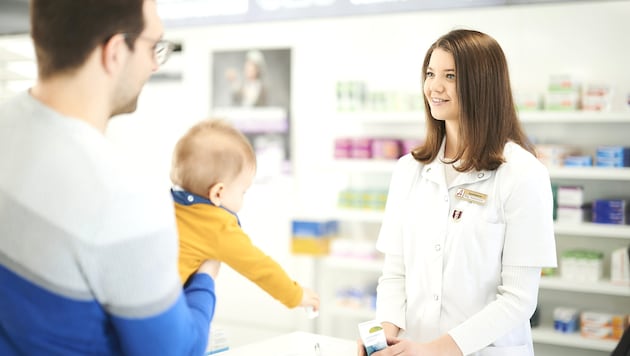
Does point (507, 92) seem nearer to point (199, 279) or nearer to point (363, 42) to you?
point (199, 279)

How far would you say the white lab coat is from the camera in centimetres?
202

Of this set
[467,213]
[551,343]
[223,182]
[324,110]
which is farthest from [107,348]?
[324,110]

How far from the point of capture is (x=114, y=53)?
1100 mm

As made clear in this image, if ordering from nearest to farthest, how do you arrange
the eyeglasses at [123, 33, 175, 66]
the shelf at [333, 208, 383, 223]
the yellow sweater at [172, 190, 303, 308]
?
the eyeglasses at [123, 33, 175, 66]
the yellow sweater at [172, 190, 303, 308]
the shelf at [333, 208, 383, 223]

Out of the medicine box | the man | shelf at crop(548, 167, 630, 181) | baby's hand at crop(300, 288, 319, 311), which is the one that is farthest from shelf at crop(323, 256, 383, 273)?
the man

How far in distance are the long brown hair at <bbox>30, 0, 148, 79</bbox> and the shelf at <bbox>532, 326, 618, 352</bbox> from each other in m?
4.17

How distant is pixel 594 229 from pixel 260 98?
116 inches

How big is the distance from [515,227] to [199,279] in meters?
1.04

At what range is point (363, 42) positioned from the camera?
5.56 metres

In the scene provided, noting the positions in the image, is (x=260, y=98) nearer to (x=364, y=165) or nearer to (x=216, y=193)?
(x=364, y=165)

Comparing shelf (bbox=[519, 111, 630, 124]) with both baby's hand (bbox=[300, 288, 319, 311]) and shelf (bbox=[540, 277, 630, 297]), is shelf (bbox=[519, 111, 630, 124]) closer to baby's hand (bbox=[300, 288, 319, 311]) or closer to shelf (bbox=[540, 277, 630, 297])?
shelf (bbox=[540, 277, 630, 297])

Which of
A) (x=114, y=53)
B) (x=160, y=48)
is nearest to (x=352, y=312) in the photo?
(x=160, y=48)

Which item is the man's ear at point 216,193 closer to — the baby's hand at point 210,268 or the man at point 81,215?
the baby's hand at point 210,268

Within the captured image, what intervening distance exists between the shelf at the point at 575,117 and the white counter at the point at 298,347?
291 cm
